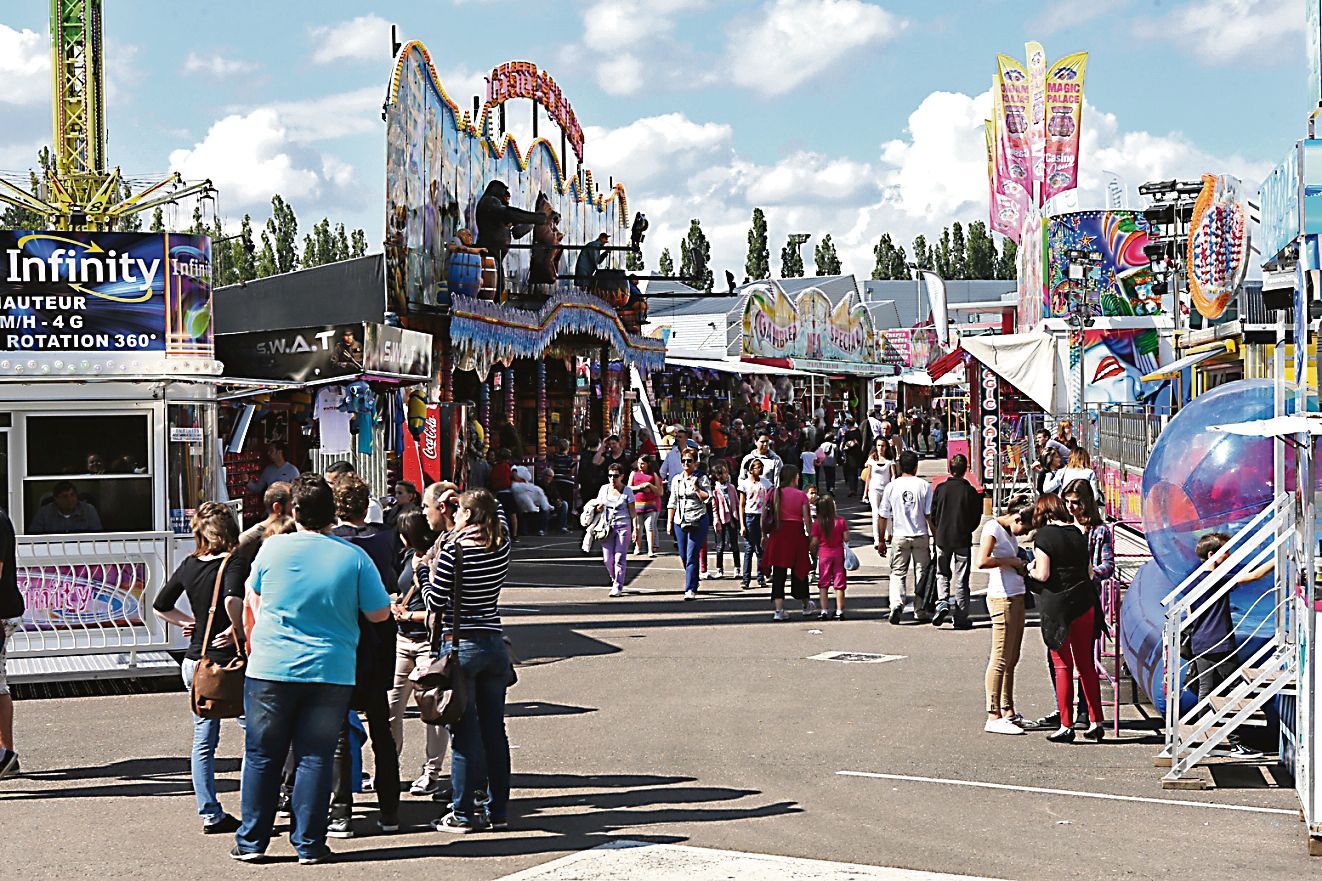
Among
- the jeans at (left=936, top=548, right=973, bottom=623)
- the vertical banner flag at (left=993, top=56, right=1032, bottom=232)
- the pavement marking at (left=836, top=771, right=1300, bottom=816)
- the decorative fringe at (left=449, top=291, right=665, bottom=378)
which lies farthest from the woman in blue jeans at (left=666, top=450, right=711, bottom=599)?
the vertical banner flag at (left=993, top=56, right=1032, bottom=232)

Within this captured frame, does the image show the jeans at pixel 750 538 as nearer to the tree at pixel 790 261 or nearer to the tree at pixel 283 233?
the tree at pixel 283 233

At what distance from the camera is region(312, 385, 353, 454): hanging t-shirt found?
56.4 feet

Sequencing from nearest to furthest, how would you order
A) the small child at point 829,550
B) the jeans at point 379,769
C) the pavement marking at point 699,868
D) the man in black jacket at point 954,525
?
the pavement marking at point 699,868, the jeans at point 379,769, the man in black jacket at point 954,525, the small child at point 829,550

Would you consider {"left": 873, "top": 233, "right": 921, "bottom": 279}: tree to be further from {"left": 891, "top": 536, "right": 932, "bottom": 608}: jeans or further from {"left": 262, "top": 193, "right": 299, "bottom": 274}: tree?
{"left": 891, "top": 536, "right": 932, "bottom": 608}: jeans

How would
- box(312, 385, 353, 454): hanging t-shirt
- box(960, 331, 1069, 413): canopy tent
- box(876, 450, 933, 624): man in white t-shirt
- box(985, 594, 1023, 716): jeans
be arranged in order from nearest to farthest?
box(985, 594, 1023, 716): jeans < box(876, 450, 933, 624): man in white t-shirt < box(312, 385, 353, 454): hanging t-shirt < box(960, 331, 1069, 413): canopy tent

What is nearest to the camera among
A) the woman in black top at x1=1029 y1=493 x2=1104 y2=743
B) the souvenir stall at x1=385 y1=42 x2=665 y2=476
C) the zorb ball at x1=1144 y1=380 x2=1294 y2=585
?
the zorb ball at x1=1144 y1=380 x2=1294 y2=585

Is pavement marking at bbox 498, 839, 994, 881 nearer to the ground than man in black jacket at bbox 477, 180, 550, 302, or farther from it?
nearer to the ground

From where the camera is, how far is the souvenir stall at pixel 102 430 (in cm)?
1215

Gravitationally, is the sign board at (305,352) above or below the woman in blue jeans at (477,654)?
above

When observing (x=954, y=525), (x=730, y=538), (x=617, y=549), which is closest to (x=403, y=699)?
(x=954, y=525)

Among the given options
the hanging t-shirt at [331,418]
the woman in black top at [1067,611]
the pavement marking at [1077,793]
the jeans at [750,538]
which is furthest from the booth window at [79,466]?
the woman in black top at [1067,611]

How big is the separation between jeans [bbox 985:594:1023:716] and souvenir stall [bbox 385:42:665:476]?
14.1 metres

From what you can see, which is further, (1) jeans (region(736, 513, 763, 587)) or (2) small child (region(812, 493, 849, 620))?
(1) jeans (region(736, 513, 763, 587))

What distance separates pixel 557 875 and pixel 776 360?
106 feet
